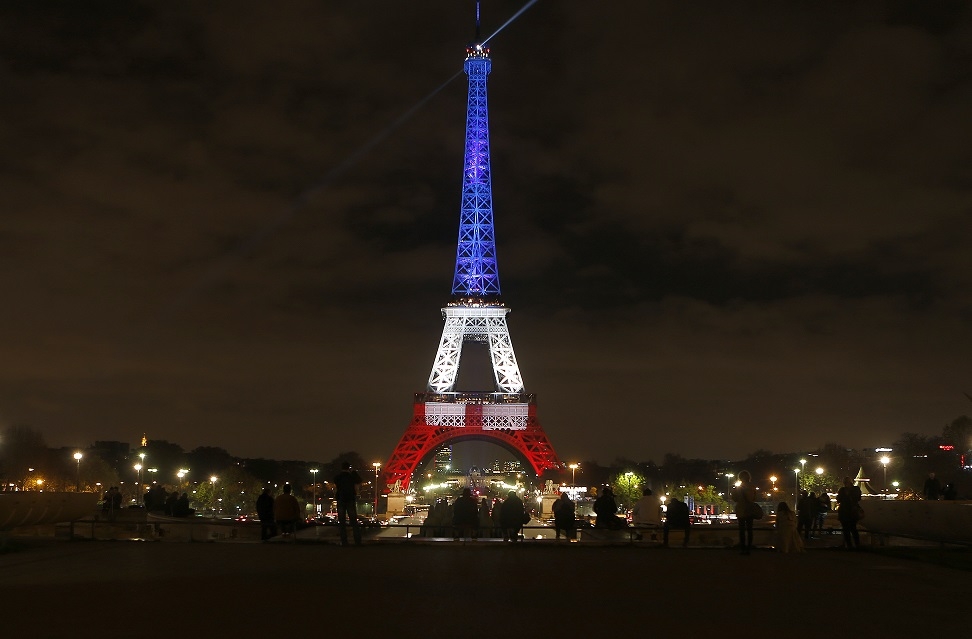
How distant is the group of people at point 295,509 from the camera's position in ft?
58.7

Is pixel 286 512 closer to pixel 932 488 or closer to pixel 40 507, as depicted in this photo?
pixel 40 507

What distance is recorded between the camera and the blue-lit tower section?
85.9 metres

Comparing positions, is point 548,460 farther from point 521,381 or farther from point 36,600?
point 36,600

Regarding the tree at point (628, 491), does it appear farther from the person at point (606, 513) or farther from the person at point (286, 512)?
the person at point (286, 512)

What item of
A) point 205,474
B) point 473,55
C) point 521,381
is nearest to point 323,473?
point 205,474

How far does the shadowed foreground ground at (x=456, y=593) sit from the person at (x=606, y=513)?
16.2 ft

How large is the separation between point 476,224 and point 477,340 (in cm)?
1083

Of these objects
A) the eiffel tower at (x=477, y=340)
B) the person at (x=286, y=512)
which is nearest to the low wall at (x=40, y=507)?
the person at (x=286, y=512)

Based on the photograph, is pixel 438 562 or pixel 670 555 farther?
pixel 670 555

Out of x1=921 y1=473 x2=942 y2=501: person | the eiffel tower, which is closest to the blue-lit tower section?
the eiffel tower

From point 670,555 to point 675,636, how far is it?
8425mm

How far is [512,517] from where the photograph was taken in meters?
20.4

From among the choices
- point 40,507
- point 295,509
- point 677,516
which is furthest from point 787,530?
point 40,507

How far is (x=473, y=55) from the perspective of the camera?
84688 mm
